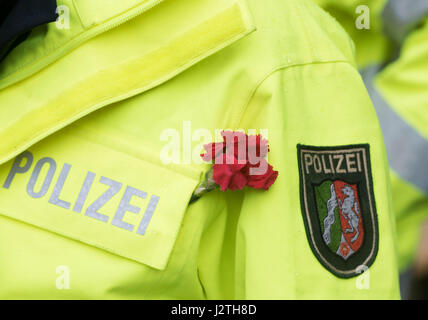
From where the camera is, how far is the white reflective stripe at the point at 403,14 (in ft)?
4.10

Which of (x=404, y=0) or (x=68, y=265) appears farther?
(x=404, y=0)

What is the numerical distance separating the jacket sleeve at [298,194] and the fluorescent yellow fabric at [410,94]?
340 mm

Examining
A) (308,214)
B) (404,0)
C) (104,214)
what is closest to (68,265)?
(104,214)

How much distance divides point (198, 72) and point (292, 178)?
179 millimetres

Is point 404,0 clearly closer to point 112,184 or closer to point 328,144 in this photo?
point 328,144

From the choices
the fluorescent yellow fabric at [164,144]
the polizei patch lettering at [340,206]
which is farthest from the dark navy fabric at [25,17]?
the polizei patch lettering at [340,206]

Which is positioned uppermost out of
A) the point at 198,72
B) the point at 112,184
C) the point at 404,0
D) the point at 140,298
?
the point at 404,0

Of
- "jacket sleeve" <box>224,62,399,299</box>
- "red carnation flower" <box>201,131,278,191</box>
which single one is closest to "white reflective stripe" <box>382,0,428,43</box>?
"jacket sleeve" <box>224,62,399,299</box>

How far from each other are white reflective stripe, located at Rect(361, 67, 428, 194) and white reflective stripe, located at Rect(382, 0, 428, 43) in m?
0.13

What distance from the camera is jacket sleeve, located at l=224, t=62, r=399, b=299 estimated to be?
0.88 metres

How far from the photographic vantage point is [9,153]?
0.85 m

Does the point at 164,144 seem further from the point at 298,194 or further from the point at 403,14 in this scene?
the point at 403,14

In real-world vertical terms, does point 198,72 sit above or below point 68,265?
above

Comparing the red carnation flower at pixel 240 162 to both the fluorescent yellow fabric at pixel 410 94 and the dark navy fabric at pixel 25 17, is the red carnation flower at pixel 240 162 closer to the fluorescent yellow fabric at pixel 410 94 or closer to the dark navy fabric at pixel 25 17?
the dark navy fabric at pixel 25 17
